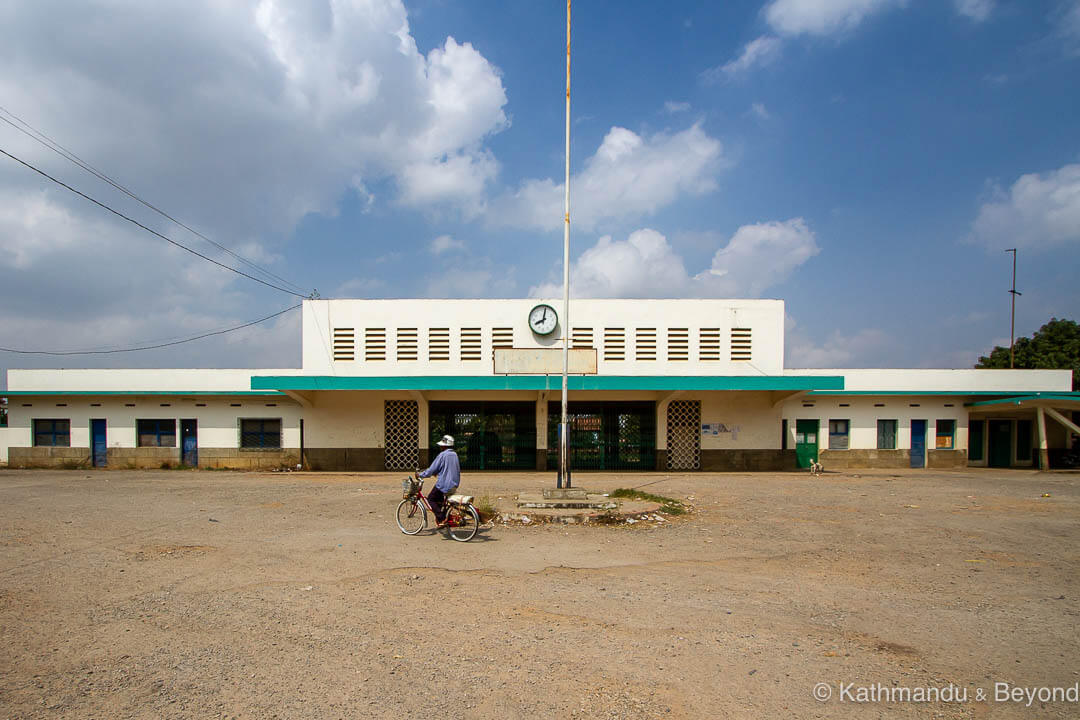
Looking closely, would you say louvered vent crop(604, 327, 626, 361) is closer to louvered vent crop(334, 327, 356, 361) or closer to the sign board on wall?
the sign board on wall

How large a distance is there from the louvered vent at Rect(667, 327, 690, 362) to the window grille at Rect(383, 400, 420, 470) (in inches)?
392

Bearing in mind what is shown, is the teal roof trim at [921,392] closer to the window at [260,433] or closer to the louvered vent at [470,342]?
the louvered vent at [470,342]

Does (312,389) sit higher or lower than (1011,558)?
higher

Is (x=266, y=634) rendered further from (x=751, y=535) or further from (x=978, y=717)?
(x=751, y=535)

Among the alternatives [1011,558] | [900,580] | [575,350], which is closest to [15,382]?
[575,350]

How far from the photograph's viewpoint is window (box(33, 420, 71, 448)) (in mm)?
20875

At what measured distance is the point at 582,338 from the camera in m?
20.4

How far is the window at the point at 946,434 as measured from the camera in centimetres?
2198

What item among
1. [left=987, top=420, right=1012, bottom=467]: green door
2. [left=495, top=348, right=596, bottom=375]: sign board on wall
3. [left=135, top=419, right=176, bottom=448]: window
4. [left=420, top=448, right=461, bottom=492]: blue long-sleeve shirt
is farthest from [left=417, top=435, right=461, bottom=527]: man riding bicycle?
[left=987, top=420, right=1012, bottom=467]: green door

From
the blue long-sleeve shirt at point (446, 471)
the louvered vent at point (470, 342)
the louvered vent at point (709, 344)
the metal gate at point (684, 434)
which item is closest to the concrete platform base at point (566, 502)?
the blue long-sleeve shirt at point (446, 471)

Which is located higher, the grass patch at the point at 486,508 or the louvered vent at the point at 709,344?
the louvered vent at the point at 709,344

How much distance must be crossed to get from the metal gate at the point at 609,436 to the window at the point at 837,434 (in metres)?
7.30

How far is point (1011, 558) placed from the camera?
742 cm

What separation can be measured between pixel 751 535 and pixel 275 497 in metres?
10.8
